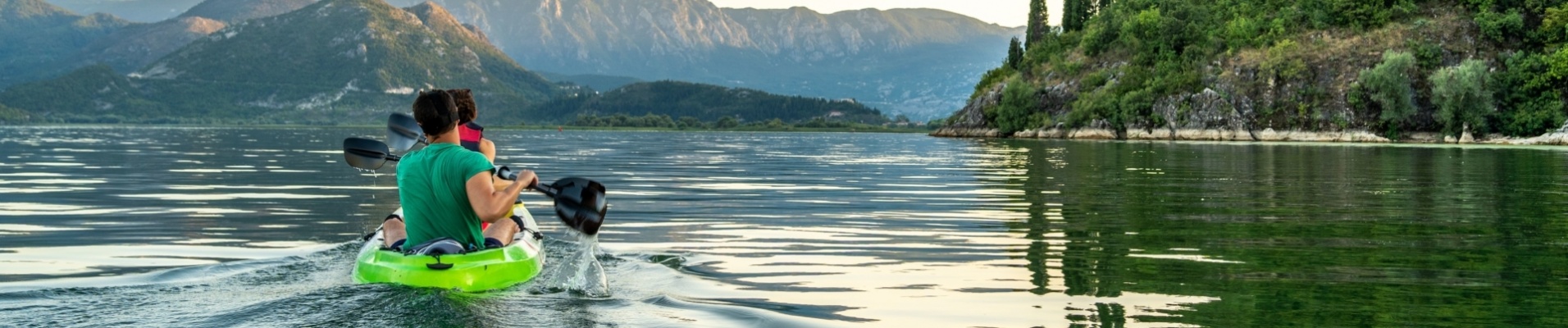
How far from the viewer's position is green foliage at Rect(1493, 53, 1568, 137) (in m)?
118

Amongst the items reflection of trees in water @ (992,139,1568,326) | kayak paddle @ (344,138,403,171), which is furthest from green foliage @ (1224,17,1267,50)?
kayak paddle @ (344,138,403,171)

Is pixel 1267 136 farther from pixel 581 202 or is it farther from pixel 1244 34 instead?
pixel 581 202

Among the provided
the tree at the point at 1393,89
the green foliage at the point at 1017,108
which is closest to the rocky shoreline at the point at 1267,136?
the green foliage at the point at 1017,108

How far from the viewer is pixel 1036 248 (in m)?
19.3

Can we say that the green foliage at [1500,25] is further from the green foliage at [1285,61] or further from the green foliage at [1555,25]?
the green foliage at [1285,61]

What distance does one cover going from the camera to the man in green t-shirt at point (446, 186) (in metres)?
13.0

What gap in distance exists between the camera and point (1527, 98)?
123688 millimetres

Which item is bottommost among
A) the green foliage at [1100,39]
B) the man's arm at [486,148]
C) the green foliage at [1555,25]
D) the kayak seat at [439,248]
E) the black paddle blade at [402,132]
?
the kayak seat at [439,248]

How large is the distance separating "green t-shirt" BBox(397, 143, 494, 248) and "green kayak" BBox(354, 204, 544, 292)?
301 mm

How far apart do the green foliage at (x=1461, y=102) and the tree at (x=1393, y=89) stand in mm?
3251

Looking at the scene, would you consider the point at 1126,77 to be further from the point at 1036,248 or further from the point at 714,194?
the point at 1036,248

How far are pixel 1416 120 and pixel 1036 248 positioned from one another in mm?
121253

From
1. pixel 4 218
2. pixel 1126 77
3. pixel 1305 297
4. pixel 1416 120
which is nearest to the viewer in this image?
pixel 1305 297

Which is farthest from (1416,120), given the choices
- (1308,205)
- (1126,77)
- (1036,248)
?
(1036,248)
